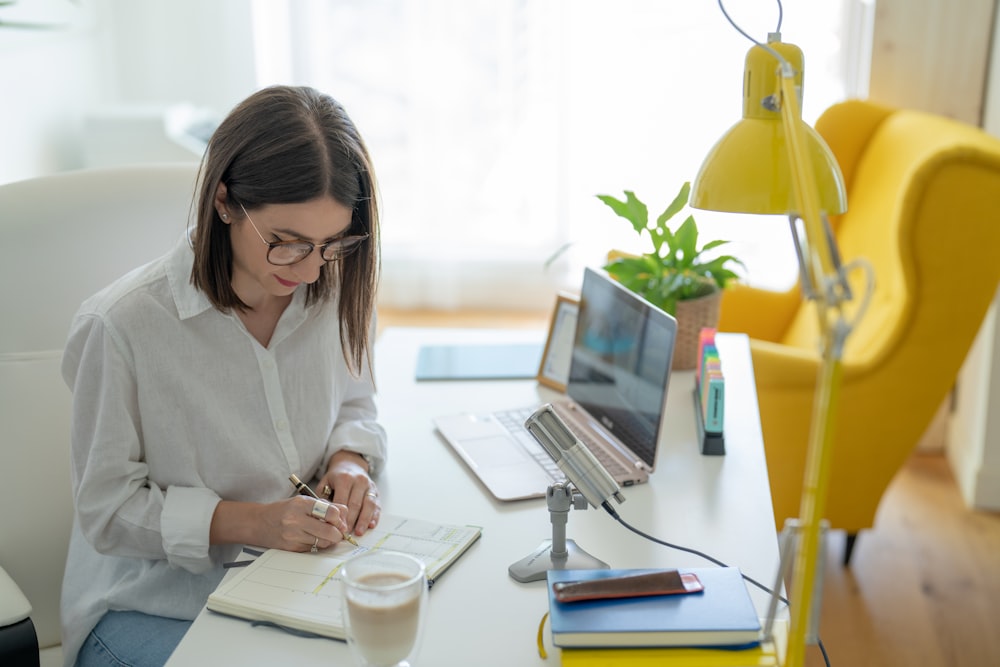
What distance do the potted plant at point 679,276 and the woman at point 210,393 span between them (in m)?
0.66

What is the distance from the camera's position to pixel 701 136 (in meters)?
3.79

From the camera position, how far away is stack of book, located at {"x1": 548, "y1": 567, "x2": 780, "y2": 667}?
3.29ft

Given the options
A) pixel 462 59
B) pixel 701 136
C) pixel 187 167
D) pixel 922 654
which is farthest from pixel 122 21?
pixel 922 654

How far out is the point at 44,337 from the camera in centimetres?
150

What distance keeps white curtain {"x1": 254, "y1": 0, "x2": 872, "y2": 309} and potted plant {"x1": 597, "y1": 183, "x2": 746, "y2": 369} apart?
1775 millimetres

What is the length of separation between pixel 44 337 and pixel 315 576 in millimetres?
644

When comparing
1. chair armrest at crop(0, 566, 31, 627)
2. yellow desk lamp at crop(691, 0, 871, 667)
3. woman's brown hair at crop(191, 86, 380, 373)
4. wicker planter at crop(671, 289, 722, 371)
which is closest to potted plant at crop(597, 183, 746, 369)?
wicker planter at crop(671, 289, 722, 371)

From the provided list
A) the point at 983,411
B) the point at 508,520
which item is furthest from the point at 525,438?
the point at 983,411

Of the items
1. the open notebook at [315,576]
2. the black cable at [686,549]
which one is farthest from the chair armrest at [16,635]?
the black cable at [686,549]

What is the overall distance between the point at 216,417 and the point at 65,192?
50 cm

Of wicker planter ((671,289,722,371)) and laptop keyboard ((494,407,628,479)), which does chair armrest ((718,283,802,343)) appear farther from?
laptop keyboard ((494,407,628,479))

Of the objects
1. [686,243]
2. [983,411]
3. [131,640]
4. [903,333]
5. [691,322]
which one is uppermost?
[686,243]

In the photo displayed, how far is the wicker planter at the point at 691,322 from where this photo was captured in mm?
1884

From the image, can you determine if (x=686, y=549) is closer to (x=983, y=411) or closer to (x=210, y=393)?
(x=210, y=393)
